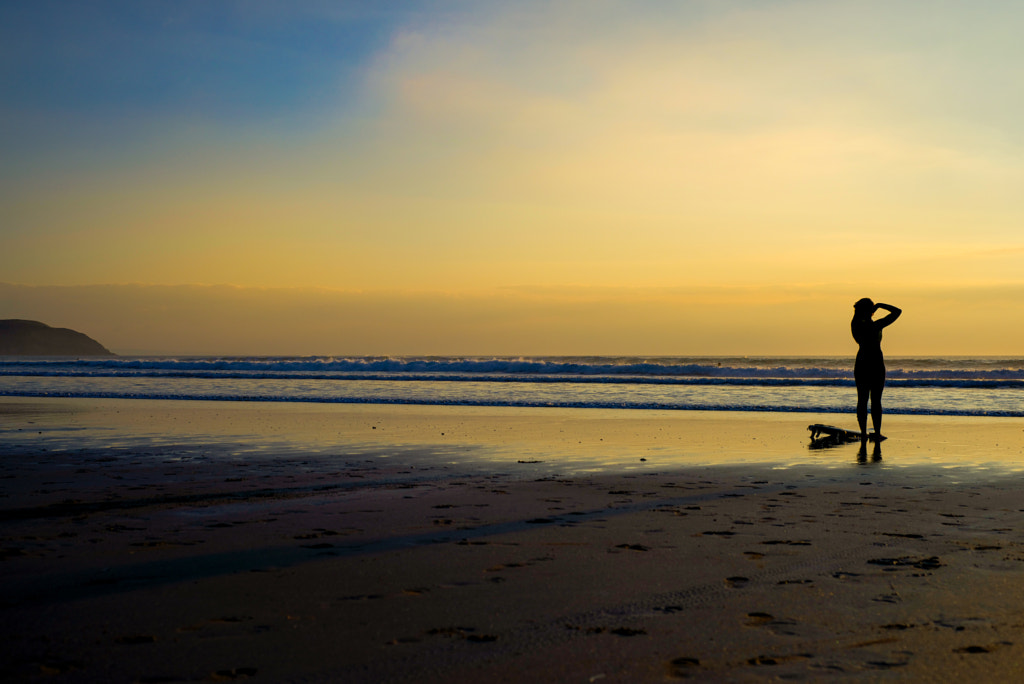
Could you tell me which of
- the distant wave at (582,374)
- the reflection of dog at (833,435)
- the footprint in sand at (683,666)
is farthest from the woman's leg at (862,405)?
the distant wave at (582,374)

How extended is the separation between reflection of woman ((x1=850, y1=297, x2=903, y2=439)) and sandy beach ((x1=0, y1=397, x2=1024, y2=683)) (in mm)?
1792

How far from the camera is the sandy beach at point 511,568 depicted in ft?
10.3

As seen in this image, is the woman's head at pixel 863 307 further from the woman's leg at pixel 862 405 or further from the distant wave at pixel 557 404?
the distant wave at pixel 557 404

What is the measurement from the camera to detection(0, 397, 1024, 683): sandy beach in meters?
3.15

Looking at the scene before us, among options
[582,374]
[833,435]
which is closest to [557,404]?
[833,435]

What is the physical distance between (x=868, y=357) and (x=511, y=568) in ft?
31.6

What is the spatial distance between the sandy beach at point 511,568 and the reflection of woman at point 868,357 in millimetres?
1792

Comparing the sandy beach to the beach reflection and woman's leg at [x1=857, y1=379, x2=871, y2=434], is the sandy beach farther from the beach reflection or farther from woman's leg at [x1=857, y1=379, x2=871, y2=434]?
woman's leg at [x1=857, y1=379, x2=871, y2=434]

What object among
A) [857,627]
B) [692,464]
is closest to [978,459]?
[692,464]

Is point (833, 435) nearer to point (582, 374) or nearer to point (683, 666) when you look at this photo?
point (683, 666)

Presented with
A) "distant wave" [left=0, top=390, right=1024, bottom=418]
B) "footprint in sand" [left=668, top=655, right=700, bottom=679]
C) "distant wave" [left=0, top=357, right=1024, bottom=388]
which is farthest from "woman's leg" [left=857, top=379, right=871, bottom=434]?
"distant wave" [left=0, top=357, right=1024, bottom=388]

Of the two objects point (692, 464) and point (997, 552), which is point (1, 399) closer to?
point (692, 464)

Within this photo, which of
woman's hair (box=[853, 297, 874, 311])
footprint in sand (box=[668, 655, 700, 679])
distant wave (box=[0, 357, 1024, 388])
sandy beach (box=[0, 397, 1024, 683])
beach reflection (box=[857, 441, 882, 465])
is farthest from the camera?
distant wave (box=[0, 357, 1024, 388])

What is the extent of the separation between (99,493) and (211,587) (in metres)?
4.06
